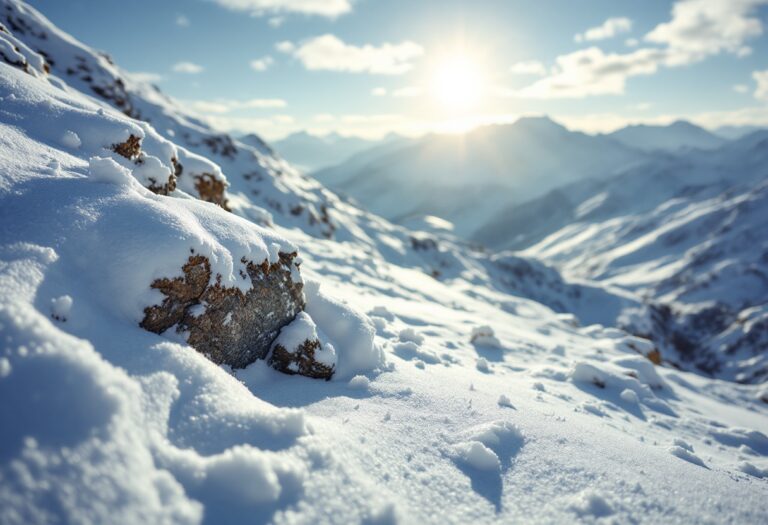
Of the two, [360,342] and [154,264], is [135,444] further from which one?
[360,342]

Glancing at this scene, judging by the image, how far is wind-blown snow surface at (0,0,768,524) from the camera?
273cm

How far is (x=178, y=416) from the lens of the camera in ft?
11.3

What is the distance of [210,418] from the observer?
142 inches

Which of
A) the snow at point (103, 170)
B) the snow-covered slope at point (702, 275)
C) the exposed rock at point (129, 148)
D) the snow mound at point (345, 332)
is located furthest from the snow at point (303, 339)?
the snow-covered slope at point (702, 275)

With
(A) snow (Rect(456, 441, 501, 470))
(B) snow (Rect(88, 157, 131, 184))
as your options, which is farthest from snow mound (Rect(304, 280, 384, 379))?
(B) snow (Rect(88, 157, 131, 184))

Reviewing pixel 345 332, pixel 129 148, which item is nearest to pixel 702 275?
pixel 345 332

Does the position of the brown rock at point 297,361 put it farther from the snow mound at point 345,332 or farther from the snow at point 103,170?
the snow at point 103,170

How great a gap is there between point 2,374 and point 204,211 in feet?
11.6

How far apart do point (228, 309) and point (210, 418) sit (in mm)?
2007

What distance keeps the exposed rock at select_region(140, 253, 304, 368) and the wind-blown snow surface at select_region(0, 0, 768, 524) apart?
25cm

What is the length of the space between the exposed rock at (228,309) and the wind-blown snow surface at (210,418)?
25cm

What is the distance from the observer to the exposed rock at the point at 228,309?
15.3ft

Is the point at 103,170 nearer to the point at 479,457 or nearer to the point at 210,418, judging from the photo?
the point at 210,418

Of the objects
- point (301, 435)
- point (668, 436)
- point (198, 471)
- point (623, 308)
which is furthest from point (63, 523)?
point (623, 308)
